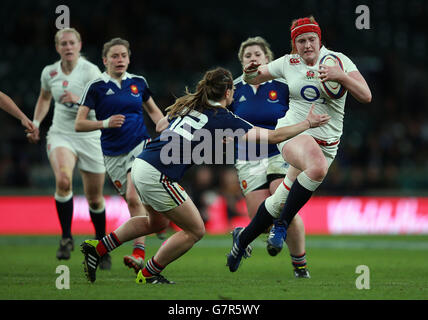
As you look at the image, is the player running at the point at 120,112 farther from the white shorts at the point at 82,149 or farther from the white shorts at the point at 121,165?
A: the white shorts at the point at 82,149

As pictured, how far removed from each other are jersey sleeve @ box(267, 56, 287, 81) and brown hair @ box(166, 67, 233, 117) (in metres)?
0.92

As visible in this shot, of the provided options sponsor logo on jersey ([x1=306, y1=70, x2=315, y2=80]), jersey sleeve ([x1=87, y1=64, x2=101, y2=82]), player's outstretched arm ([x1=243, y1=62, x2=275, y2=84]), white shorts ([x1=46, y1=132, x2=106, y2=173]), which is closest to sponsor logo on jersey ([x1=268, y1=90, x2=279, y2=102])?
player's outstretched arm ([x1=243, y1=62, x2=275, y2=84])

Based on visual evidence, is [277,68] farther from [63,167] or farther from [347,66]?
[63,167]

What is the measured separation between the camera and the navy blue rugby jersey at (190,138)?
642 centimetres

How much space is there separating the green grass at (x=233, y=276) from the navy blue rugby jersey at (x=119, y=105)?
1460 millimetres

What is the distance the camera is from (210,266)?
916 cm

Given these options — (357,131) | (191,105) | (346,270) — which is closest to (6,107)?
(191,105)

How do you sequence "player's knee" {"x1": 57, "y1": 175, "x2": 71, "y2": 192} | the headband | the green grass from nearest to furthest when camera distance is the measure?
the green grass, the headband, "player's knee" {"x1": 57, "y1": 175, "x2": 71, "y2": 192}

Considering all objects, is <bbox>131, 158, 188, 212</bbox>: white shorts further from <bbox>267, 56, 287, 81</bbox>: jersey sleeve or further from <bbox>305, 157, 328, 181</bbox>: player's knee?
<bbox>267, 56, 287, 81</bbox>: jersey sleeve

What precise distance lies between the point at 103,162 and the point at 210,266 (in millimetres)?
1839

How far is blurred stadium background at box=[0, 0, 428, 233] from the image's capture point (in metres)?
16.7

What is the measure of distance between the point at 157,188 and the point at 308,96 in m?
1.80

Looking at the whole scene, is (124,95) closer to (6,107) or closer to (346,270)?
(6,107)
